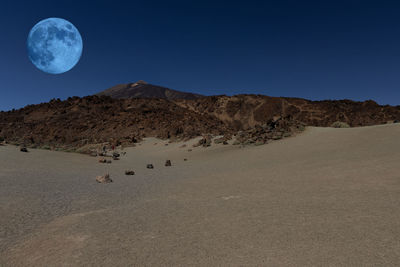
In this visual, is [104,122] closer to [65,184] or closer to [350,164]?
[65,184]

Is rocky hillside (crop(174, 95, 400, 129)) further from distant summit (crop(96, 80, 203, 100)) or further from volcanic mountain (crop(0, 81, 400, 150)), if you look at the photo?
distant summit (crop(96, 80, 203, 100))

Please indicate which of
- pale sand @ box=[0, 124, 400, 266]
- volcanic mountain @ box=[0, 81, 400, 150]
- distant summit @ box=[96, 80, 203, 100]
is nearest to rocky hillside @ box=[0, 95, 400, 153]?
volcanic mountain @ box=[0, 81, 400, 150]

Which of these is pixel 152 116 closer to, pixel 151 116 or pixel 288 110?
pixel 151 116

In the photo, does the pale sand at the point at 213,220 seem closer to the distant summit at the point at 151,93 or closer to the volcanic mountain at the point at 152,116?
the volcanic mountain at the point at 152,116

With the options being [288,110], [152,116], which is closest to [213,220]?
[152,116]

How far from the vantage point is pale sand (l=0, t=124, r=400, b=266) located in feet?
6.30

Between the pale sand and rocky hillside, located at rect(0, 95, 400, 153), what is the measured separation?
70.3 feet

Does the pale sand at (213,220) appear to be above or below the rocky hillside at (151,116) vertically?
below

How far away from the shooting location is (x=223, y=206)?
332 cm

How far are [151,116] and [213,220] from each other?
35.1m

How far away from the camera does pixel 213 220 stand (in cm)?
276

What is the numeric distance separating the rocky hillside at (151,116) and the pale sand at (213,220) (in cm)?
2143

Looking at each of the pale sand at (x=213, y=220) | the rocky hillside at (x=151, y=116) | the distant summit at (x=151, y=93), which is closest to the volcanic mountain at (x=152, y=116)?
the rocky hillside at (x=151, y=116)

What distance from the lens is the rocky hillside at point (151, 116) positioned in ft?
107
